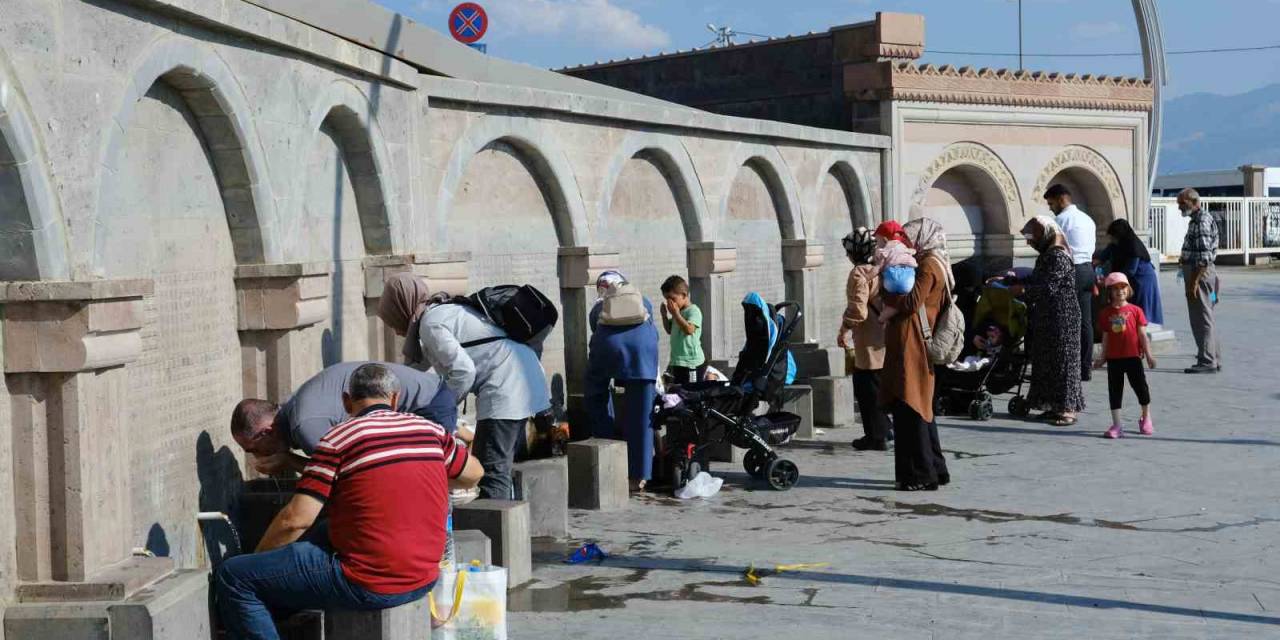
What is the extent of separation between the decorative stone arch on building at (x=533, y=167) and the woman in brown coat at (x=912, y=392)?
112 inches

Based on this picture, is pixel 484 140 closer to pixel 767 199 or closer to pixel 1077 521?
pixel 1077 521

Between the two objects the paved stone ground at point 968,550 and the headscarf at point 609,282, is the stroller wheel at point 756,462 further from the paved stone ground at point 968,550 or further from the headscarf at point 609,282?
the headscarf at point 609,282

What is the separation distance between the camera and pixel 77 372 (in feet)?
17.4

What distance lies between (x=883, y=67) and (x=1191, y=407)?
19.9 ft

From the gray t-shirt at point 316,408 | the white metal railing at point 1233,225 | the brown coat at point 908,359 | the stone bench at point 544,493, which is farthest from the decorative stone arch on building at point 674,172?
the white metal railing at point 1233,225

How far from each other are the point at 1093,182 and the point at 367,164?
1427 centimetres

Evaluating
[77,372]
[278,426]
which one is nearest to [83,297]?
[77,372]

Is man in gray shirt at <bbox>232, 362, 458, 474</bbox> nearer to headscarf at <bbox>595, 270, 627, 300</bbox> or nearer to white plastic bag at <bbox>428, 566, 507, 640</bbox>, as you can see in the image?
white plastic bag at <bbox>428, 566, 507, 640</bbox>

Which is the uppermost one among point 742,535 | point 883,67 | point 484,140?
point 883,67

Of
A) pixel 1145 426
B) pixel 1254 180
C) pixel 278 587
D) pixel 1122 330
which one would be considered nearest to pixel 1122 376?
pixel 1122 330

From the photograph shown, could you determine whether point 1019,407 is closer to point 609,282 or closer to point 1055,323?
point 1055,323

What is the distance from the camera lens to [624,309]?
968cm

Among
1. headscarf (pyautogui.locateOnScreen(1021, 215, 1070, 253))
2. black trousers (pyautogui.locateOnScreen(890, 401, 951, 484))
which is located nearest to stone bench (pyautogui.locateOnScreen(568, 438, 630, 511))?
black trousers (pyautogui.locateOnScreen(890, 401, 951, 484))

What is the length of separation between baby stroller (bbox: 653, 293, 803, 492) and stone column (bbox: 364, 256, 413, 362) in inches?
70.2
